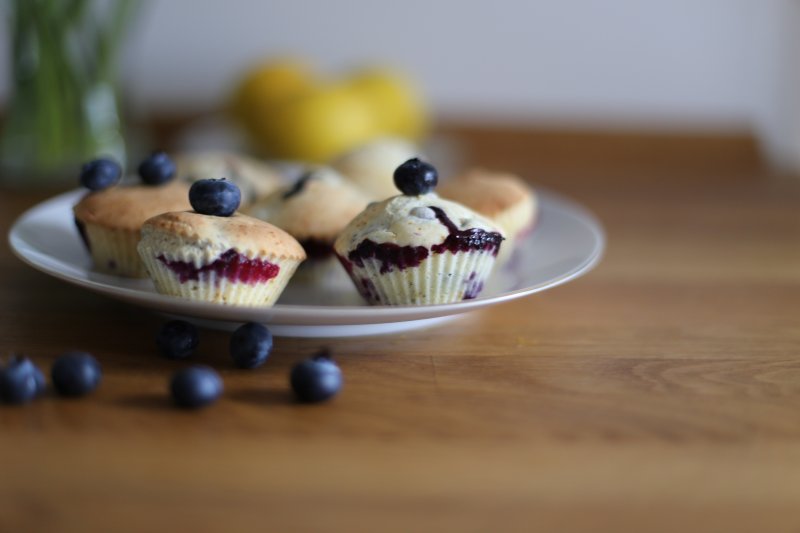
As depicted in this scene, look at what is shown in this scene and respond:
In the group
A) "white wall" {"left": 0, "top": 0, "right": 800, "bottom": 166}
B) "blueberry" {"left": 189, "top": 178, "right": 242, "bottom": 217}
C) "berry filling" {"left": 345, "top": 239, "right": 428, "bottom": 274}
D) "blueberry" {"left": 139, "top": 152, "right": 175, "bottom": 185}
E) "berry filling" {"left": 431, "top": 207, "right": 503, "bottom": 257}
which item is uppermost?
"white wall" {"left": 0, "top": 0, "right": 800, "bottom": 166}

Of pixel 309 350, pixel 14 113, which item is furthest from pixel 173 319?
pixel 14 113

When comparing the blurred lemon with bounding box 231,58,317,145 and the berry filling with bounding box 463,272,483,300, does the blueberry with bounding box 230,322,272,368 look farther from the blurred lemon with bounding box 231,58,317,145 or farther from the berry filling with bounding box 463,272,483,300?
the blurred lemon with bounding box 231,58,317,145

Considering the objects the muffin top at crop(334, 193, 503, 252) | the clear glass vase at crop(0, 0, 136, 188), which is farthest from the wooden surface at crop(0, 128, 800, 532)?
the clear glass vase at crop(0, 0, 136, 188)

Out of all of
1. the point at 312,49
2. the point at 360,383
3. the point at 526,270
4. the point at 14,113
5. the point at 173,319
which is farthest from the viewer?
the point at 312,49

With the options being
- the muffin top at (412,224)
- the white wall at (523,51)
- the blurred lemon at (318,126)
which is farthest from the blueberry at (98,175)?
the white wall at (523,51)

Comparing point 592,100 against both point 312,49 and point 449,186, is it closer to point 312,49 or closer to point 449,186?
point 312,49

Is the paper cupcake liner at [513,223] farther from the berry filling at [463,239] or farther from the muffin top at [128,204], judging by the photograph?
the muffin top at [128,204]
